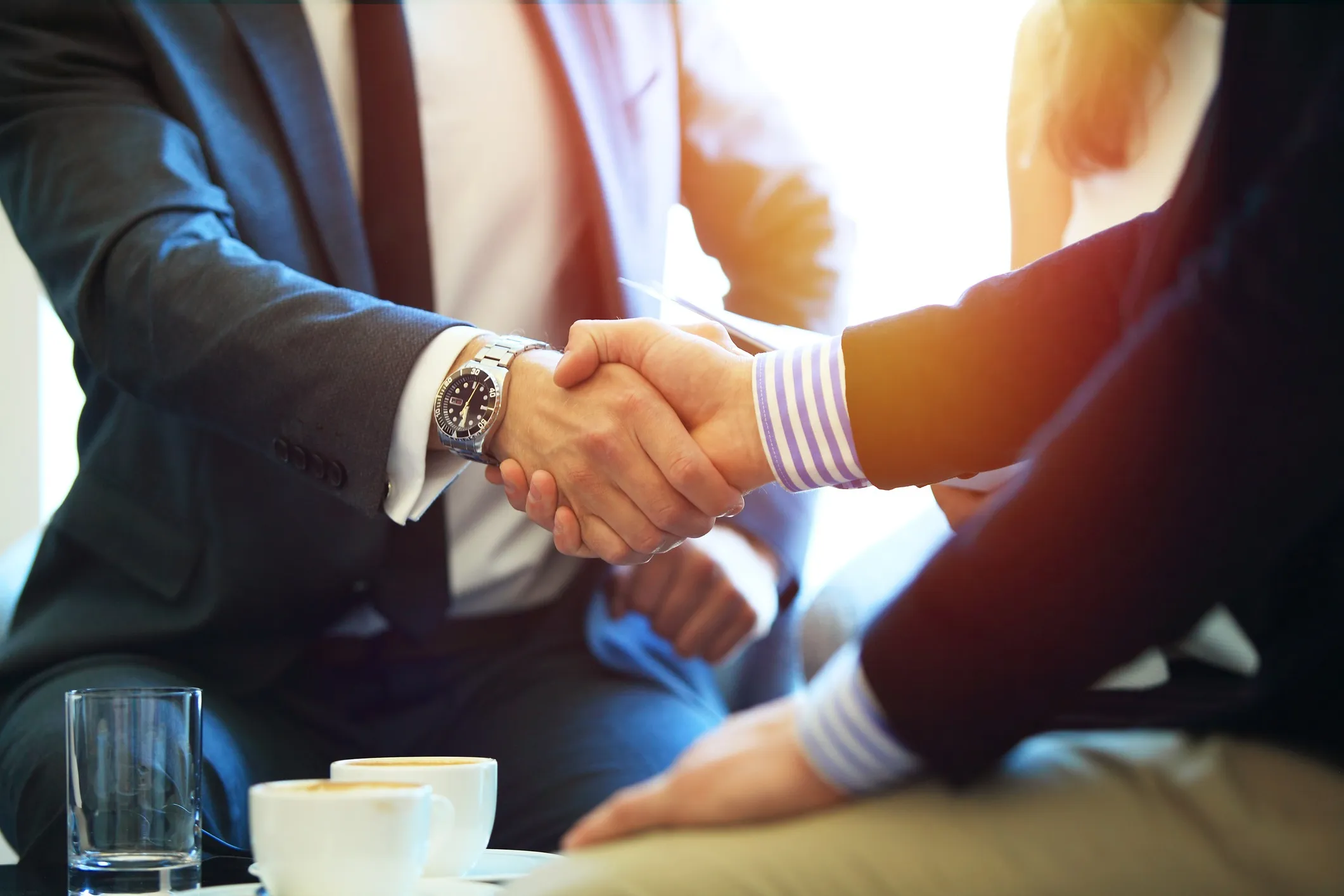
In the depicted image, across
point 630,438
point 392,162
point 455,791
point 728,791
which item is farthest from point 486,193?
point 728,791

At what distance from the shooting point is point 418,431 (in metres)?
0.98

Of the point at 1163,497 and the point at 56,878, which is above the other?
the point at 1163,497

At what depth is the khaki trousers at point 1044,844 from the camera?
36 centimetres

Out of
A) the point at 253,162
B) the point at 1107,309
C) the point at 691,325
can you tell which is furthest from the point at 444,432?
the point at 1107,309

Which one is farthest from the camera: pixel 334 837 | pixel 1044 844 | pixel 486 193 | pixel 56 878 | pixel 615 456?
pixel 486 193

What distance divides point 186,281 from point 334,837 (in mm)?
701

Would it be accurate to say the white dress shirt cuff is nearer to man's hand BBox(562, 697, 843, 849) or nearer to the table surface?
the table surface

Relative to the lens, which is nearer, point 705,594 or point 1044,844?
point 1044,844

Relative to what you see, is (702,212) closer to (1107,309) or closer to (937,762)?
(1107,309)

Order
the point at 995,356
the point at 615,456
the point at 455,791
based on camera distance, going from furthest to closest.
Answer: the point at 615,456 < the point at 995,356 < the point at 455,791

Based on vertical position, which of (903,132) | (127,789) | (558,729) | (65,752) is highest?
(903,132)

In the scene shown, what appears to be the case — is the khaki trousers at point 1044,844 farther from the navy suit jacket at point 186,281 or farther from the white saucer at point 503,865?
the navy suit jacket at point 186,281

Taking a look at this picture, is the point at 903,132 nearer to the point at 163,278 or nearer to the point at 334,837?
the point at 163,278

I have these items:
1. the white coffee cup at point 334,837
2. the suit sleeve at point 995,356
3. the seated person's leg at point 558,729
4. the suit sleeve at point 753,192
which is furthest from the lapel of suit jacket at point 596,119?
the white coffee cup at point 334,837
